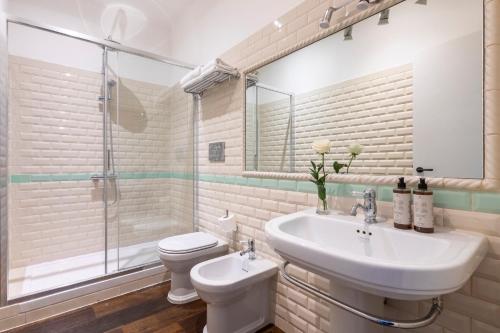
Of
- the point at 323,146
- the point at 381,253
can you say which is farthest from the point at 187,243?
the point at 381,253

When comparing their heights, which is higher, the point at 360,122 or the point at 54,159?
the point at 360,122

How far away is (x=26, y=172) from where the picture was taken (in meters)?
2.25

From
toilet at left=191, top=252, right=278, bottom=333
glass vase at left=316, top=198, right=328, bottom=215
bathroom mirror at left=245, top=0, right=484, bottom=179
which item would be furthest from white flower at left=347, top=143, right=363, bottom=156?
toilet at left=191, top=252, right=278, bottom=333

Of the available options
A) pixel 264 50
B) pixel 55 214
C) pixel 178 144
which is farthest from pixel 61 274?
pixel 264 50

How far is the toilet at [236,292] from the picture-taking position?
4.46ft

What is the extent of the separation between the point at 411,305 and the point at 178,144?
7.97 ft

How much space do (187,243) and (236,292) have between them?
Answer: 69 centimetres

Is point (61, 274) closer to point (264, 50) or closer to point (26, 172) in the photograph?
point (26, 172)

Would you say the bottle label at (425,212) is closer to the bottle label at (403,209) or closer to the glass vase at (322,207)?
the bottle label at (403,209)

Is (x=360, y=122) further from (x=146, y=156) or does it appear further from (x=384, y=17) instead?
(x=146, y=156)

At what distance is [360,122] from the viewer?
4.00 feet

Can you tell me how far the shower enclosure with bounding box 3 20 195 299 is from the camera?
222 centimetres

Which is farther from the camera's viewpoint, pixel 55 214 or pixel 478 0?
pixel 55 214

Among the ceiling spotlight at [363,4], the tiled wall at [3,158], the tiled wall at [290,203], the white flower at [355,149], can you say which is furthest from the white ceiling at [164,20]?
the white flower at [355,149]
